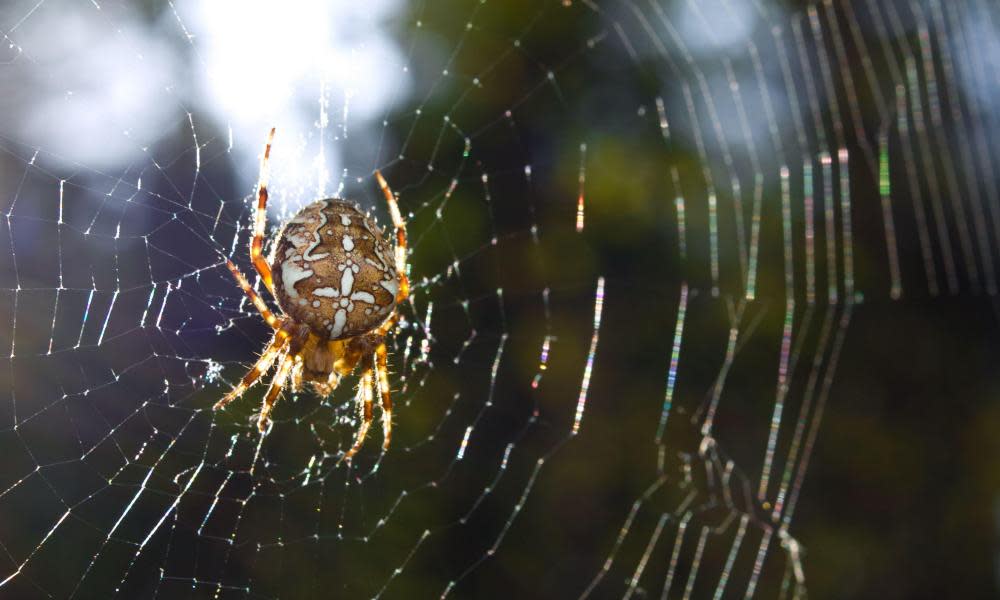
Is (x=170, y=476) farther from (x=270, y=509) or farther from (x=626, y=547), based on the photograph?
(x=626, y=547)

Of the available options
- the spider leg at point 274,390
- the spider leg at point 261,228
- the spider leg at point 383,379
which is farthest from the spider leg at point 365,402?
the spider leg at point 261,228

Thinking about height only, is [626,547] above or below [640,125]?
below

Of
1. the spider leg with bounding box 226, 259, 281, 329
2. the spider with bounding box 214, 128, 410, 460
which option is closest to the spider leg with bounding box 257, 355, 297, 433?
the spider with bounding box 214, 128, 410, 460

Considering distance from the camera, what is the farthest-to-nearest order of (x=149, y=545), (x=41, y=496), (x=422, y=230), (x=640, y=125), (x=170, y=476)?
(x=640, y=125) → (x=422, y=230) → (x=41, y=496) → (x=149, y=545) → (x=170, y=476)

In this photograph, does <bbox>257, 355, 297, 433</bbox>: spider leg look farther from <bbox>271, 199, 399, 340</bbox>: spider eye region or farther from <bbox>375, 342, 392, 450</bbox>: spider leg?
<bbox>375, 342, 392, 450</bbox>: spider leg

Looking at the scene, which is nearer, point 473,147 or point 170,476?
point 170,476

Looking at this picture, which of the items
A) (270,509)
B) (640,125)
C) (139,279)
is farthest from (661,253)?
(139,279)

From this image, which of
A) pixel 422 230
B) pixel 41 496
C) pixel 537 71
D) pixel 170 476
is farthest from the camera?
pixel 537 71
